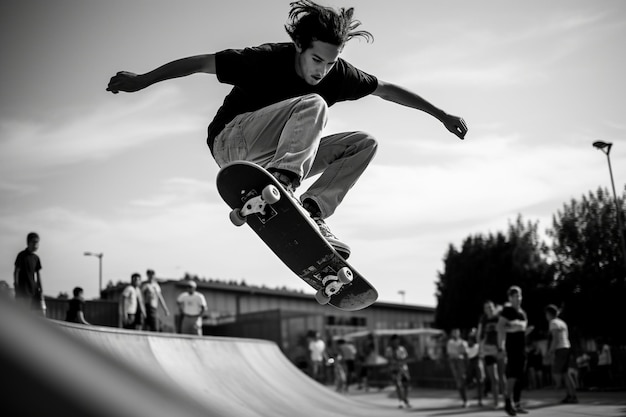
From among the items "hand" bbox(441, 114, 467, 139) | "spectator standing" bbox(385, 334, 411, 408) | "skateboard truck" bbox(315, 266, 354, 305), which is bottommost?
"spectator standing" bbox(385, 334, 411, 408)

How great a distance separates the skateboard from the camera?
12.5ft

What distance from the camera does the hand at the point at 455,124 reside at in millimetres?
4906

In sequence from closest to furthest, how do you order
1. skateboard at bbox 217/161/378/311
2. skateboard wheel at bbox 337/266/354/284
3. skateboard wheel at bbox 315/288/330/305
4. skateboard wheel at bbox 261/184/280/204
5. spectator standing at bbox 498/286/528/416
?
skateboard wheel at bbox 261/184/280/204
skateboard at bbox 217/161/378/311
skateboard wheel at bbox 337/266/354/284
skateboard wheel at bbox 315/288/330/305
spectator standing at bbox 498/286/528/416

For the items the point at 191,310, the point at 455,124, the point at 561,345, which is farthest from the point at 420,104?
the point at 191,310

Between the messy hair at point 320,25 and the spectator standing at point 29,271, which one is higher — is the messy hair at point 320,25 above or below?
above

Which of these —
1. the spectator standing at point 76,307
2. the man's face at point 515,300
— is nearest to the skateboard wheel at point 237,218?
the man's face at point 515,300

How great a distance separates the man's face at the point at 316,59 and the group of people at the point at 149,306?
821 centimetres

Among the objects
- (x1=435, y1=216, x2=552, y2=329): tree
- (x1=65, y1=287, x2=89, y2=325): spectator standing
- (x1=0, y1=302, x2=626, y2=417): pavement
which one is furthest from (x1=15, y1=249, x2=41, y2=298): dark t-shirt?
(x1=435, y1=216, x2=552, y2=329): tree

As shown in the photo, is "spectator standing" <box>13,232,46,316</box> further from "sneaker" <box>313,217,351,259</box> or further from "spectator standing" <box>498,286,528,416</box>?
"spectator standing" <box>498,286,528,416</box>

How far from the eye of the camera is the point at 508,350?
29.2 ft

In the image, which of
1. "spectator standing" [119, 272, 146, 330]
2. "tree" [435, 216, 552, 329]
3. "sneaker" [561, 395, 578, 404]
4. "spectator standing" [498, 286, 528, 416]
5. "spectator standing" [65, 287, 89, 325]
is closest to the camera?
"spectator standing" [498, 286, 528, 416]

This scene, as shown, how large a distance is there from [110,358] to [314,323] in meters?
33.8

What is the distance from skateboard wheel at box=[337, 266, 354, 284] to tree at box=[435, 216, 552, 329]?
31738 mm

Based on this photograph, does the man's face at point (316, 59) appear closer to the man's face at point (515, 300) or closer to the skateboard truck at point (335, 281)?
the skateboard truck at point (335, 281)
